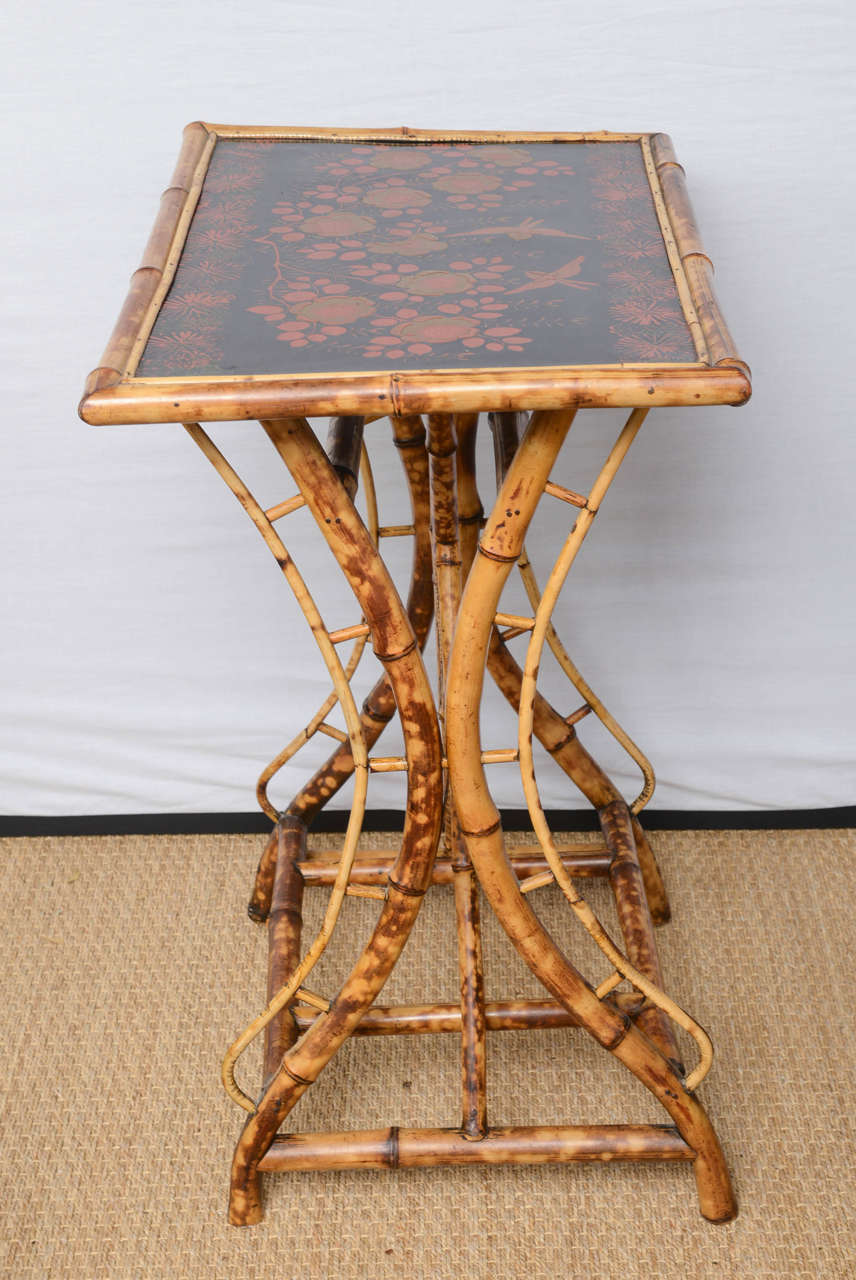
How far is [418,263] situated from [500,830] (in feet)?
2.13

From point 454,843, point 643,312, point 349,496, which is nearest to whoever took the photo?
point 643,312

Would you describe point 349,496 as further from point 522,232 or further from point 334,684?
point 522,232

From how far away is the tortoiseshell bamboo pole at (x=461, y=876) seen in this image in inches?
56.2

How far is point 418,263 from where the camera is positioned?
46.8 inches

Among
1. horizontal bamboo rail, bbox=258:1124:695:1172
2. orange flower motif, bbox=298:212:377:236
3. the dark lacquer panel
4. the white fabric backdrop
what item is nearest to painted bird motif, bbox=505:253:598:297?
the dark lacquer panel

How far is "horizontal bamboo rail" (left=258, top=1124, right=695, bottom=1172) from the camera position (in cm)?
150

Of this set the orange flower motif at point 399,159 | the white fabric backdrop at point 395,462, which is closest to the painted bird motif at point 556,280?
the orange flower motif at point 399,159

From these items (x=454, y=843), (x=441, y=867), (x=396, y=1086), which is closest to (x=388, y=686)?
(x=454, y=843)

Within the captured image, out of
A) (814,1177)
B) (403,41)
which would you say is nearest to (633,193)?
(403,41)

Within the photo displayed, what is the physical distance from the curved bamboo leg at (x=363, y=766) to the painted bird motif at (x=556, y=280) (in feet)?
0.88

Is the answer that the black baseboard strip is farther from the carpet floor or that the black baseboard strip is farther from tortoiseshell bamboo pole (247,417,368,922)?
tortoiseshell bamboo pole (247,417,368,922)

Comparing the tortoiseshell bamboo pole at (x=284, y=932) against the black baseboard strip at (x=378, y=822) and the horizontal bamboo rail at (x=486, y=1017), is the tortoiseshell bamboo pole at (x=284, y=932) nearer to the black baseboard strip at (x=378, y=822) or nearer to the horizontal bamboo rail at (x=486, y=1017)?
the horizontal bamboo rail at (x=486, y=1017)

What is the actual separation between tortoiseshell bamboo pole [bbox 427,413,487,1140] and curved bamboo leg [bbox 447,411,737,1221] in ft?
0.44

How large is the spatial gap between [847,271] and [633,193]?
1.68ft
